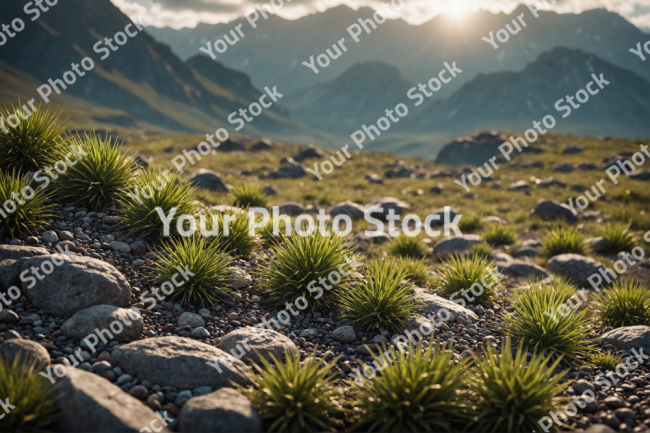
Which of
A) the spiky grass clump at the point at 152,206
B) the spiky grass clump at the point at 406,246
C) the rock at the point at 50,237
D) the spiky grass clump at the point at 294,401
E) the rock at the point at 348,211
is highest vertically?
the rock at the point at 348,211

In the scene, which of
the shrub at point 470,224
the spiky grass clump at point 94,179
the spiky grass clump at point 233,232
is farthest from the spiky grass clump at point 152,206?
the shrub at point 470,224

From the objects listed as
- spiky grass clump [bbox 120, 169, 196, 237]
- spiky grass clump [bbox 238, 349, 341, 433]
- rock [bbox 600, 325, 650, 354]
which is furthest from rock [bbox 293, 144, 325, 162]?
spiky grass clump [bbox 238, 349, 341, 433]

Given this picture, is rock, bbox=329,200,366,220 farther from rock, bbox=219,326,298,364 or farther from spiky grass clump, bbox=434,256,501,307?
rock, bbox=219,326,298,364

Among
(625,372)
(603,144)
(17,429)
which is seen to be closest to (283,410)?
(17,429)

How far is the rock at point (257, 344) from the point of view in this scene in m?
5.06

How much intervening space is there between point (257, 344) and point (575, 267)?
361 inches

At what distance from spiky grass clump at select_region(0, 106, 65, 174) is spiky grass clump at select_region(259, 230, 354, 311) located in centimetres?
538

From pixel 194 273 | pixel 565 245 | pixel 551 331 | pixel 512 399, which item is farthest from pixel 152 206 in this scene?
pixel 565 245

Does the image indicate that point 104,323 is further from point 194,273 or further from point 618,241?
point 618,241

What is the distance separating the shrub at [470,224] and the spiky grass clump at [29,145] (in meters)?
12.3

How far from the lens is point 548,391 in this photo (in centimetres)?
413

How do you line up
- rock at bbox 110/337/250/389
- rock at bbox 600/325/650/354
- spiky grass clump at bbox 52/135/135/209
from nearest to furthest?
rock at bbox 110/337/250/389, rock at bbox 600/325/650/354, spiky grass clump at bbox 52/135/135/209

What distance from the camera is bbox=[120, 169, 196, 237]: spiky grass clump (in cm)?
728

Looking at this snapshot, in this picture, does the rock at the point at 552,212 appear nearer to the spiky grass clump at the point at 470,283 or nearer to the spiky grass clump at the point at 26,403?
the spiky grass clump at the point at 470,283
